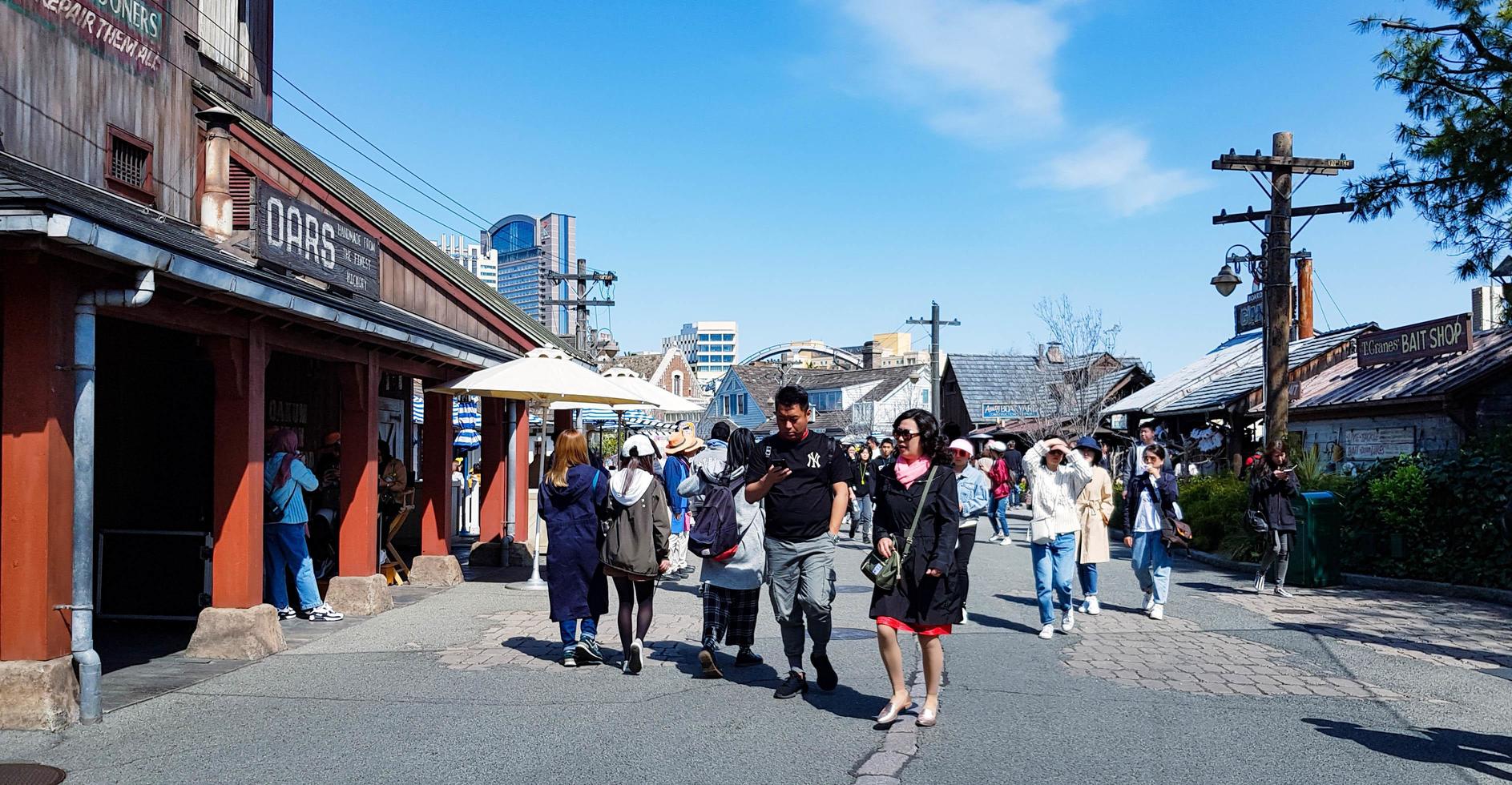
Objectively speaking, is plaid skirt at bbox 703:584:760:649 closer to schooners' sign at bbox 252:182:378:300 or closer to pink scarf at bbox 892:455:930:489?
pink scarf at bbox 892:455:930:489

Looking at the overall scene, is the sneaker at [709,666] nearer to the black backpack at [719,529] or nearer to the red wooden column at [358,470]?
the black backpack at [719,529]

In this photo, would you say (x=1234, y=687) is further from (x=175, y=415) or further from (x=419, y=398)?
(x=419, y=398)

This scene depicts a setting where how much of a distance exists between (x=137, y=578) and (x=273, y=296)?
3777mm

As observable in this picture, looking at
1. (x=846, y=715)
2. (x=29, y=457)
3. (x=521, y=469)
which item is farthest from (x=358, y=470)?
(x=846, y=715)

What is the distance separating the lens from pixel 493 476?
621 inches

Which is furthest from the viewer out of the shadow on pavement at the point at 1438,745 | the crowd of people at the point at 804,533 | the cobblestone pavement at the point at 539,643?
the cobblestone pavement at the point at 539,643

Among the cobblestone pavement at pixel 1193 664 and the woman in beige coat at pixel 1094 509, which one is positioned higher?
the woman in beige coat at pixel 1094 509

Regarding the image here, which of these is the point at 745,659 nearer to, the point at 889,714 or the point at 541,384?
the point at 889,714

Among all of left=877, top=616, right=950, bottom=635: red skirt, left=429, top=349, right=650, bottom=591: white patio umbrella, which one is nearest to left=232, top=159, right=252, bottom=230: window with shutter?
left=429, top=349, right=650, bottom=591: white patio umbrella

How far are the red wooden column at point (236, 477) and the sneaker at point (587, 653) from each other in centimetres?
256

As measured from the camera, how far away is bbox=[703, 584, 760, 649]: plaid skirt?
8.25 meters

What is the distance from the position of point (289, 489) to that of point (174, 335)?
1.93m

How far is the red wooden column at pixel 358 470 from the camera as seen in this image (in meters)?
11.3

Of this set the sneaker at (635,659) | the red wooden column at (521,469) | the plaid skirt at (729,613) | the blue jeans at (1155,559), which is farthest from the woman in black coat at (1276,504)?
the red wooden column at (521,469)
